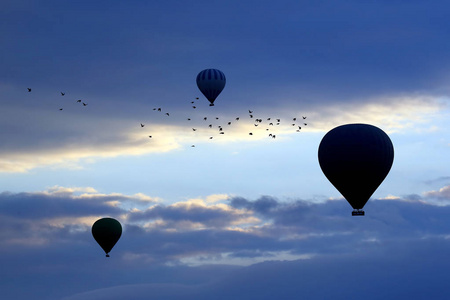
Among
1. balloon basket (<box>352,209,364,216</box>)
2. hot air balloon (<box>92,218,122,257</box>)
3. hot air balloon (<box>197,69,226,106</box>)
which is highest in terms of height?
hot air balloon (<box>197,69,226,106</box>)

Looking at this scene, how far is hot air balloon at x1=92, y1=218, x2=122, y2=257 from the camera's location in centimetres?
12988

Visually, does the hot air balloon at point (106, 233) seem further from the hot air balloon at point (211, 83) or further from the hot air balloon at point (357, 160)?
the hot air balloon at point (357, 160)

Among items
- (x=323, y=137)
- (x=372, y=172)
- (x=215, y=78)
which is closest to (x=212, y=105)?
(x=215, y=78)

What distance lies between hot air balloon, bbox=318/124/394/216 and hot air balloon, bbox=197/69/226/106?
2674cm

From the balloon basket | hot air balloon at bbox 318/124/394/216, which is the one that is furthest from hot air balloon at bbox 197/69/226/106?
the balloon basket

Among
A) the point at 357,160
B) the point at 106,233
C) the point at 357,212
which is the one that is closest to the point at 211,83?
the point at 106,233

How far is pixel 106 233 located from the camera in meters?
130

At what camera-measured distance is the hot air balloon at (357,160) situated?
9831 cm

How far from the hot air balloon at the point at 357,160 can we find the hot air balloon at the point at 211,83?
87.7 feet

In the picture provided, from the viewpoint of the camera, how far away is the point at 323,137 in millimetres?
102562

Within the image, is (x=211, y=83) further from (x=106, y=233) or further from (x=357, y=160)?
(x=357, y=160)

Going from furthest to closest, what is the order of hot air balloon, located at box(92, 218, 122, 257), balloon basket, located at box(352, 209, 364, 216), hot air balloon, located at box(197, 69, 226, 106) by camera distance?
hot air balloon, located at box(92, 218, 122, 257), hot air balloon, located at box(197, 69, 226, 106), balloon basket, located at box(352, 209, 364, 216)

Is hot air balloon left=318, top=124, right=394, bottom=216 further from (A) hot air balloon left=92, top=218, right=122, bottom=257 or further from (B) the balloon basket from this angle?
(A) hot air balloon left=92, top=218, right=122, bottom=257

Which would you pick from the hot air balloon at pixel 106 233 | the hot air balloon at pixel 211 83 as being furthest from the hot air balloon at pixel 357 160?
the hot air balloon at pixel 106 233
